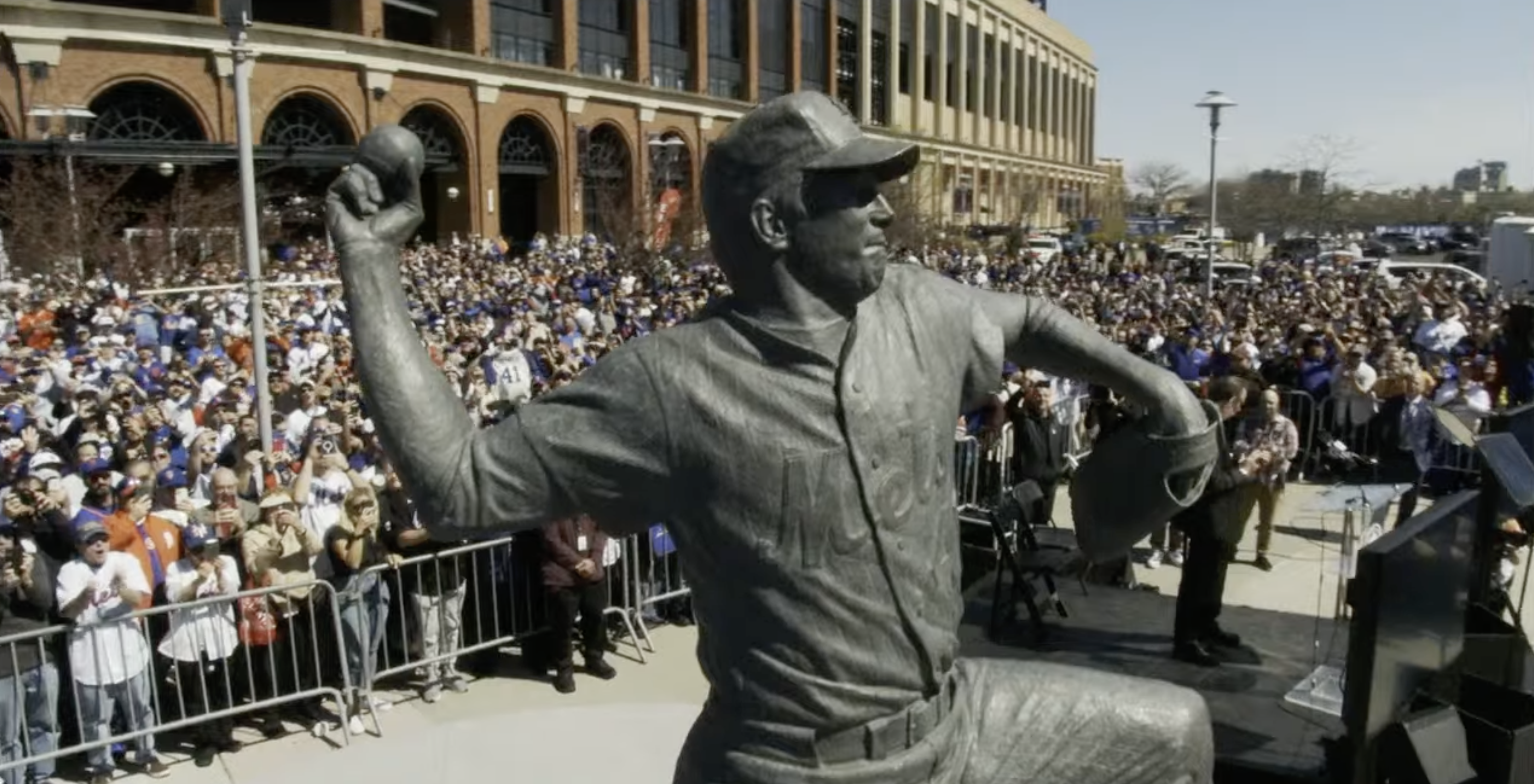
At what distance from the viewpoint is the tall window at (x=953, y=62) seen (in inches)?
2589

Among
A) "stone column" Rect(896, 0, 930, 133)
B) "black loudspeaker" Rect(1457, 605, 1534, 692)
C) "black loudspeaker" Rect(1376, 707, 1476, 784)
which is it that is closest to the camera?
"black loudspeaker" Rect(1376, 707, 1476, 784)

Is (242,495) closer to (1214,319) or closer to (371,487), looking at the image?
(371,487)

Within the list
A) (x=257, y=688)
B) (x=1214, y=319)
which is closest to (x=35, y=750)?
(x=257, y=688)

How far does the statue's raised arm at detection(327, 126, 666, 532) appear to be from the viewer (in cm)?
190

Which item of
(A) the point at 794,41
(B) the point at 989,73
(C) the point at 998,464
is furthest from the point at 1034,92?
(C) the point at 998,464

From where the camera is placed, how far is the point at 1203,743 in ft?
7.10

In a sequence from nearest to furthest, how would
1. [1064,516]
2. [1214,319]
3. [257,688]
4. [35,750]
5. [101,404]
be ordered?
[35,750] < [257,688] < [101,404] < [1064,516] < [1214,319]

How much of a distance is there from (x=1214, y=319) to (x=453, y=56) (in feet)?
76.2

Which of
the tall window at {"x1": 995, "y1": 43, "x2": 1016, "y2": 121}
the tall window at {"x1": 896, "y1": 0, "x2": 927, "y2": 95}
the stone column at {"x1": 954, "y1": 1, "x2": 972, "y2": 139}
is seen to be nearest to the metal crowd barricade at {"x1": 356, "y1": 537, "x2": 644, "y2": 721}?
the tall window at {"x1": 896, "y1": 0, "x2": 927, "y2": 95}

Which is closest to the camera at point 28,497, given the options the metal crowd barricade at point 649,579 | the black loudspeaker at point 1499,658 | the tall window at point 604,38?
the metal crowd barricade at point 649,579

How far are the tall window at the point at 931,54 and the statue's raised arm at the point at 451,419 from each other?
208 feet

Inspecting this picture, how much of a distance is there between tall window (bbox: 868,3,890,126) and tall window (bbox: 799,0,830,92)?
14.8 ft

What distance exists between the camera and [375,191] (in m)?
1.93

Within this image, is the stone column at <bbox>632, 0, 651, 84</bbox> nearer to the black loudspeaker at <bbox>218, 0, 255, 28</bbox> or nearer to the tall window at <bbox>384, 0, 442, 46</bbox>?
the tall window at <bbox>384, 0, 442, 46</bbox>
